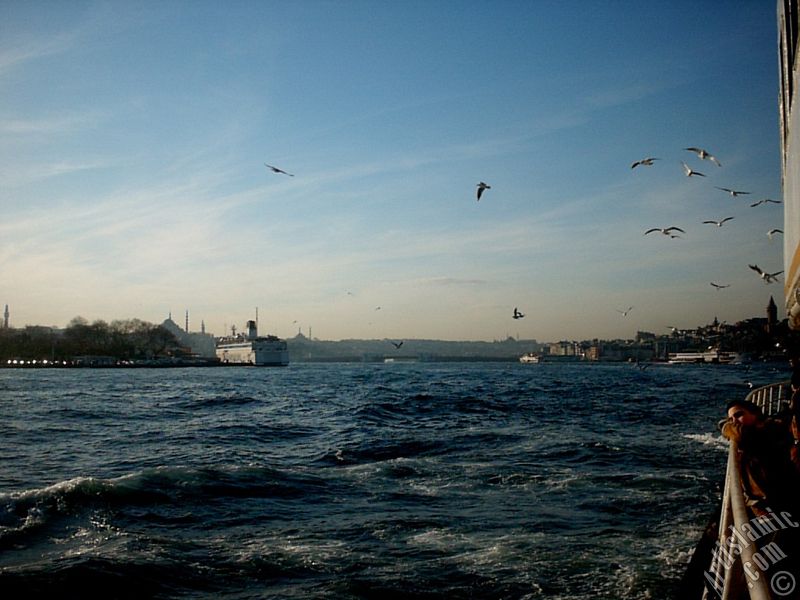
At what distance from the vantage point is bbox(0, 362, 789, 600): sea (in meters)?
8.69

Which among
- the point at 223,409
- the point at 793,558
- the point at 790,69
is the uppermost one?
the point at 790,69

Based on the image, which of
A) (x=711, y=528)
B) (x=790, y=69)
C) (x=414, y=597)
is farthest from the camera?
(x=790, y=69)

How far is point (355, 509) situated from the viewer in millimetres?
12734

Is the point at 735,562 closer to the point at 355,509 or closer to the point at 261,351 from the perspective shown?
the point at 355,509

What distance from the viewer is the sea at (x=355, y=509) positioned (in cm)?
869

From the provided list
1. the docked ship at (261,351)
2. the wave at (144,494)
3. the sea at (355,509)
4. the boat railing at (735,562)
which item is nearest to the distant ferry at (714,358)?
the docked ship at (261,351)

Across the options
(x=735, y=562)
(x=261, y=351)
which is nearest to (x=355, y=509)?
(x=735, y=562)

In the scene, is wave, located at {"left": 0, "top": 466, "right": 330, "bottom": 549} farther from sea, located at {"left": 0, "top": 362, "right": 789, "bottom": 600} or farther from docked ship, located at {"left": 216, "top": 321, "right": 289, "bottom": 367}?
→ docked ship, located at {"left": 216, "top": 321, "right": 289, "bottom": 367}

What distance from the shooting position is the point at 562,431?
2453cm

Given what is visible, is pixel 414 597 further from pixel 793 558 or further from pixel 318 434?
pixel 318 434

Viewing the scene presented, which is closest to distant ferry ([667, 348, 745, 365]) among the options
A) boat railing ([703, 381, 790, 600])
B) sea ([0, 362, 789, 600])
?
sea ([0, 362, 789, 600])

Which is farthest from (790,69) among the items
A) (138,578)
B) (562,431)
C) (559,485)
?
(562,431)

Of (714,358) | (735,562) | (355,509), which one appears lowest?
(714,358)

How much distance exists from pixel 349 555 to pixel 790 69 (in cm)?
1165
